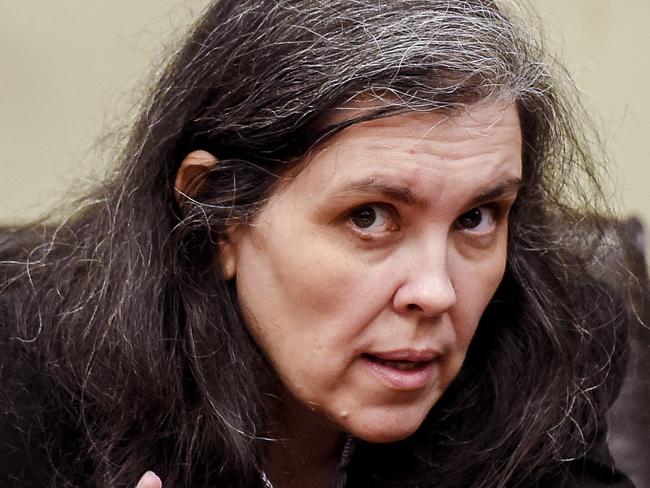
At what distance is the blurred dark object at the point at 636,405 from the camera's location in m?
2.52

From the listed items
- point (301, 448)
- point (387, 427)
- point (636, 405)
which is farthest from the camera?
point (636, 405)

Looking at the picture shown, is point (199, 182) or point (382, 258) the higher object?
point (199, 182)

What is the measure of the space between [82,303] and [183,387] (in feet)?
0.79

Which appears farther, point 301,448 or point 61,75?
point 61,75

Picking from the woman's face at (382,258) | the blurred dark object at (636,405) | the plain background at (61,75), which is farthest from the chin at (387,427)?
the plain background at (61,75)

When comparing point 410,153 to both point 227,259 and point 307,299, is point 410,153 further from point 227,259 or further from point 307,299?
point 227,259

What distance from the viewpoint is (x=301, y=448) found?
2361 millimetres

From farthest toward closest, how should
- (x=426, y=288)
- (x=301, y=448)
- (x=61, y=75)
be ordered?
(x=61, y=75), (x=301, y=448), (x=426, y=288)

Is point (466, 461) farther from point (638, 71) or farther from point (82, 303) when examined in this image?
point (638, 71)

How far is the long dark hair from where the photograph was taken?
201 centimetres

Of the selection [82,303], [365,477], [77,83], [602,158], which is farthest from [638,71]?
[82,303]

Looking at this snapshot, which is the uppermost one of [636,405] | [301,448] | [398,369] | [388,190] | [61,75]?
[388,190]

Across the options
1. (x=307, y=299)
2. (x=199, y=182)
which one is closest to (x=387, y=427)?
(x=307, y=299)

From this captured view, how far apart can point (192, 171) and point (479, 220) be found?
1.53 ft
